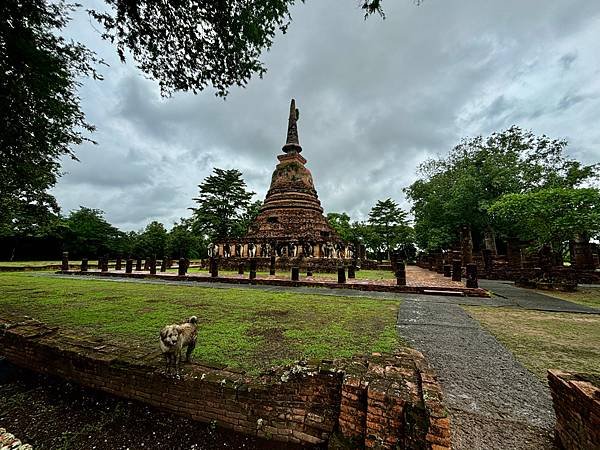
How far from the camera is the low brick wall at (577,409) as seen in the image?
1561 millimetres

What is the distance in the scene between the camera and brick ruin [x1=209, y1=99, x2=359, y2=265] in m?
18.4

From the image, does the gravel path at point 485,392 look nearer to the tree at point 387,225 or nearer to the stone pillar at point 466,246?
the stone pillar at point 466,246

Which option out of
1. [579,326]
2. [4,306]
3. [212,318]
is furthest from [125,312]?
[579,326]

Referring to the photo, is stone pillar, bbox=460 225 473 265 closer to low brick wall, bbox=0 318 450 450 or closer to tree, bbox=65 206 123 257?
low brick wall, bbox=0 318 450 450

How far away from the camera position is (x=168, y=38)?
503 centimetres

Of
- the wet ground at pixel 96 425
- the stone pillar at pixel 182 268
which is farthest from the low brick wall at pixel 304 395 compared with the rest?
the stone pillar at pixel 182 268

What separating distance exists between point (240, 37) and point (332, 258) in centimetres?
1474

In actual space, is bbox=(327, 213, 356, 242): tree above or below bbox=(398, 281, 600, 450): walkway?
above

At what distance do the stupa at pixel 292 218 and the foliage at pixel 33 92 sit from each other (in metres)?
12.8

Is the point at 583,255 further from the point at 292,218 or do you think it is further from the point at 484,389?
the point at 292,218

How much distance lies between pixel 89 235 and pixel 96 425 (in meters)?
39.6

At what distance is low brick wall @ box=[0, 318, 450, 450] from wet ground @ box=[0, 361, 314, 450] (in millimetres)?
81

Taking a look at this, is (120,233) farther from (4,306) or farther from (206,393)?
Result: (206,393)

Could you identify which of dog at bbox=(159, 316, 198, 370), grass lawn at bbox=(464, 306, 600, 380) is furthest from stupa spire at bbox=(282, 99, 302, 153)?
dog at bbox=(159, 316, 198, 370)
